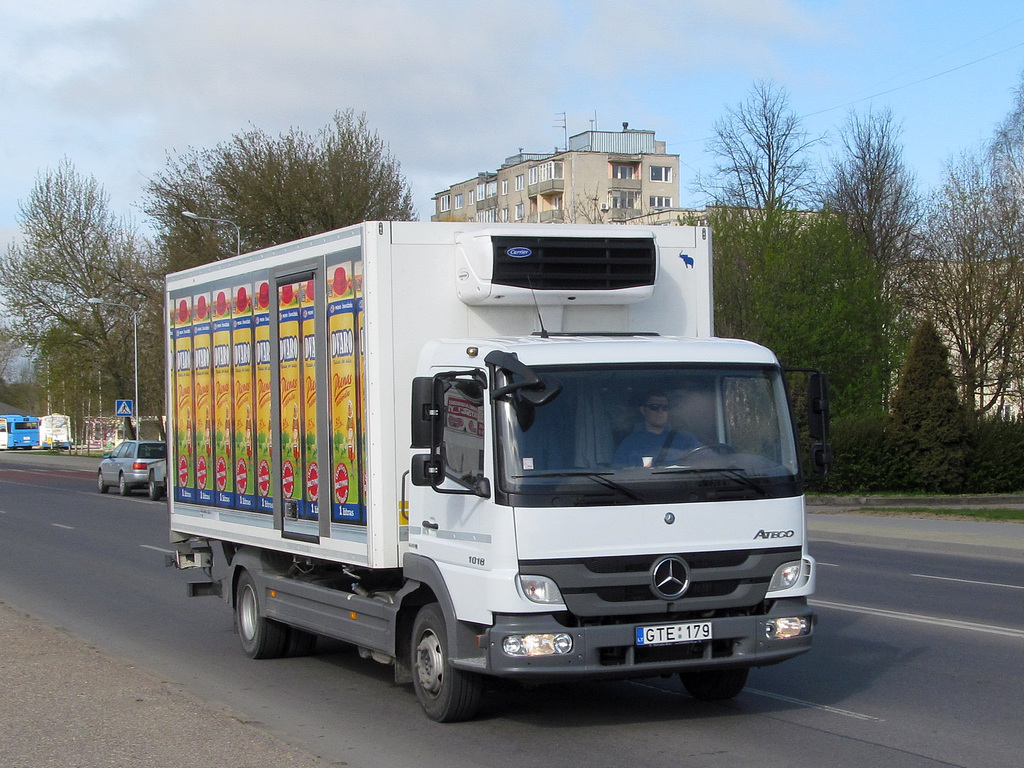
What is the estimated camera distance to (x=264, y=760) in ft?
20.4

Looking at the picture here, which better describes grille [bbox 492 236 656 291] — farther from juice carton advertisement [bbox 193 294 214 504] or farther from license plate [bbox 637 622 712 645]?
juice carton advertisement [bbox 193 294 214 504]

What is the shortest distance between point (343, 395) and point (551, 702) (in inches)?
95.0

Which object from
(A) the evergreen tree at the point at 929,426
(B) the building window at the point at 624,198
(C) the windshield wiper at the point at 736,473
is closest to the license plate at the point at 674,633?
(C) the windshield wiper at the point at 736,473

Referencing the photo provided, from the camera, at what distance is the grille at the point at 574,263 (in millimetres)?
7840

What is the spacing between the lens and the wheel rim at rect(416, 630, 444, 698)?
7.28 meters

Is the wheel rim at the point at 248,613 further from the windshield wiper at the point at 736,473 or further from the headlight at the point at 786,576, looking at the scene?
the headlight at the point at 786,576

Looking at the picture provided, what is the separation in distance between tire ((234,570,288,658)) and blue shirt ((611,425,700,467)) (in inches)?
161

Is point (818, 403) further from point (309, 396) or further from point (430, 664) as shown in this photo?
point (309, 396)

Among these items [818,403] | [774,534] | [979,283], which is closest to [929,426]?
[979,283]

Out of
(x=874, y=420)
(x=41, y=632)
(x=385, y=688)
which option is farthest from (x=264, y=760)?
Result: (x=874, y=420)

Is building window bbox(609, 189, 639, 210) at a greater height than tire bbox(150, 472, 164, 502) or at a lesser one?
greater

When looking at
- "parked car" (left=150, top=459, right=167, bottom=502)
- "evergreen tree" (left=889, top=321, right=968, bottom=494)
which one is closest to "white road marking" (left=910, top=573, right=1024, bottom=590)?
"evergreen tree" (left=889, top=321, right=968, bottom=494)

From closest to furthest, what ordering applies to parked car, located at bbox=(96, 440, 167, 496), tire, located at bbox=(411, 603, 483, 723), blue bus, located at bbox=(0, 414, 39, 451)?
1. tire, located at bbox=(411, 603, 483, 723)
2. parked car, located at bbox=(96, 440, 167, 496)
3. blue bus, located at bbox=(0, 414, 39, 451)

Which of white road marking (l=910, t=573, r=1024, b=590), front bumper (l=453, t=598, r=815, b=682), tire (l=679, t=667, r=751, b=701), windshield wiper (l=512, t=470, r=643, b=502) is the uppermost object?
windshield wiper (l=512, t=470, r=643, b=502)
